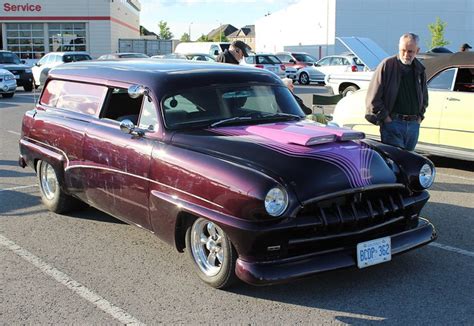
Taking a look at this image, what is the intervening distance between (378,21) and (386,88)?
44.1 metres

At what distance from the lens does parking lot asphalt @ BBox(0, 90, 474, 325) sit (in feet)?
12.2

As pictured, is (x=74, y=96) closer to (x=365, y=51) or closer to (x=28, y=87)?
(x=365, y=51)

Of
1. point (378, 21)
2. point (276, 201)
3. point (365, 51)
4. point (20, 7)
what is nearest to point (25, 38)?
point (20, 7)

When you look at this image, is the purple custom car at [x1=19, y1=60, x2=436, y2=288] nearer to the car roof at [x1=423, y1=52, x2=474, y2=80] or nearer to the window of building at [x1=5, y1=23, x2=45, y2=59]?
the car roof at [x1=423, y1=52, x2=474, y2=80]

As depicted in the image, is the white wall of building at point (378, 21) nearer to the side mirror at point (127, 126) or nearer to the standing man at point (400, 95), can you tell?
the standing man at point (400, 95)

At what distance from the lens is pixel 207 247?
4.18 m

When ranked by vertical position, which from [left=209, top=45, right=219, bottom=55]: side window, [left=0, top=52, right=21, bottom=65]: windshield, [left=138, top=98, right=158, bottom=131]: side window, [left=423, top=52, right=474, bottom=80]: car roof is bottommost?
[left=138, top=98, right=158, bottom=131]: side window

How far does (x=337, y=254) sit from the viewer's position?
12.6 feet

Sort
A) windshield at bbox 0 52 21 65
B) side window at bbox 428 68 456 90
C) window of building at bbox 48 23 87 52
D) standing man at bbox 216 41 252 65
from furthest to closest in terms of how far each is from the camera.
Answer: window of building at bbox 48 23 87 52, windshield at bbox 0 52 21 65, standing man at bbox 216 41 252 65, side window at bbox 428 68 456 90

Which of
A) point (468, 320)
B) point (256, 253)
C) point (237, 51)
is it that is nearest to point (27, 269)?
A: point (256, 253)

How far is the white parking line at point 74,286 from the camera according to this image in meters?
3.72

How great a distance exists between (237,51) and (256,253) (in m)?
5.31

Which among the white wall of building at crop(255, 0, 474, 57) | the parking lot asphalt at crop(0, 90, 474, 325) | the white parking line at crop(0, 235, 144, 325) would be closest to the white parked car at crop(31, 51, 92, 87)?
the parking lot asphalt at crop(0, 90, 474, 325)

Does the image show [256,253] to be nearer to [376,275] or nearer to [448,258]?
[376,275]
